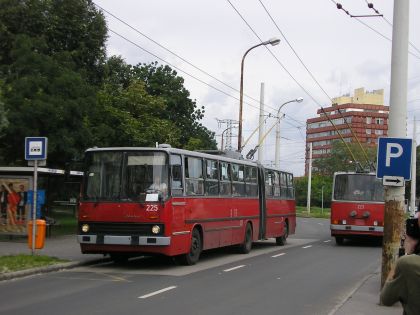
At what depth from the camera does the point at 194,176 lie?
51.3 ft

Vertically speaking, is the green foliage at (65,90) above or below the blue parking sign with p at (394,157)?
above

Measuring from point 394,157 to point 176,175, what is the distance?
604 cm

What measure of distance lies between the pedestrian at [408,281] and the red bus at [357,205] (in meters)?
20.3

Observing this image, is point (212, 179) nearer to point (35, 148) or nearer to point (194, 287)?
point (35, 148)

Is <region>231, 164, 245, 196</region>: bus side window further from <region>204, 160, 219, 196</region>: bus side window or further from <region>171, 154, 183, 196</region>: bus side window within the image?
<region>171, 154, 183, 196</region>: bus side window

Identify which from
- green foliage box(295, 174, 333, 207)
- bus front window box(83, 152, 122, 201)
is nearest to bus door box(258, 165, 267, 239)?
bus front window box(83, 152, 122, 201)

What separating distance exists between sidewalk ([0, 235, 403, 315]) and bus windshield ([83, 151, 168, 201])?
1.88 metres

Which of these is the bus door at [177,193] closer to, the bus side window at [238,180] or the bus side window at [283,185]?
the bus side window at [238,180]

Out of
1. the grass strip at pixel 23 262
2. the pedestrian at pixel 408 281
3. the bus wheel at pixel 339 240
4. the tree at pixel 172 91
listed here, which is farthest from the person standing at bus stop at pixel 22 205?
the tree at pixel 172 91

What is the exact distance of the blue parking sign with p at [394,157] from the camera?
378 inches

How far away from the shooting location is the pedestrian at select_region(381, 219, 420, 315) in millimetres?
3814

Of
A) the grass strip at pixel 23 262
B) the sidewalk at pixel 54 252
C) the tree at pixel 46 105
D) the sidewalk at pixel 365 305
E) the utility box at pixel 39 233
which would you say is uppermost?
the tree at pixel 46 105

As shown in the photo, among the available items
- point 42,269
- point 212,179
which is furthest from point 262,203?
point 42,269

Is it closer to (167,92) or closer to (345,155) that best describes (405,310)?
(167,92)
